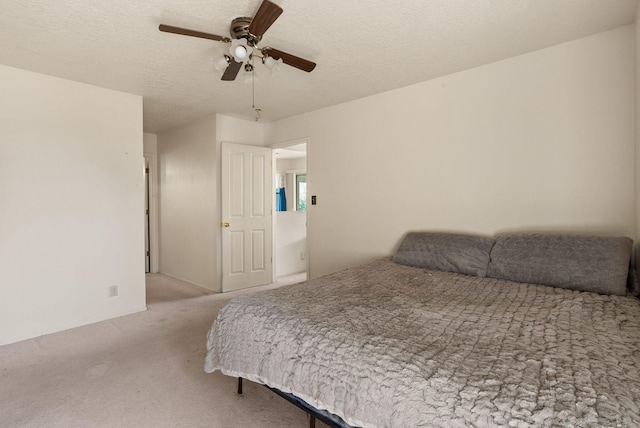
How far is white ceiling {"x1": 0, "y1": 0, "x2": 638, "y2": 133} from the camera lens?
1.90 metres

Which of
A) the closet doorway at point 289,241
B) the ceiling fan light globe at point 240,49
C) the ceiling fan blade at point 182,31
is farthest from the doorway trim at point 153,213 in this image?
the ceiling fan light globe at point 240,49

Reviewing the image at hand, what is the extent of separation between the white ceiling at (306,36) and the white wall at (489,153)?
20cm

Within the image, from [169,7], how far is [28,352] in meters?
2.81

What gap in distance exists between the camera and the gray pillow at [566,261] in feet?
6.14

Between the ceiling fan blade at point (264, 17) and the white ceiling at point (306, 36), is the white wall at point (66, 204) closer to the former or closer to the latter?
the white ceiling at point (306, 36)

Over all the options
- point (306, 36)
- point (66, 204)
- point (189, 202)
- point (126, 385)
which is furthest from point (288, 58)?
point (189, 202)

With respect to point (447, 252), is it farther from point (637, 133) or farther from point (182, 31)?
point (182, 31)

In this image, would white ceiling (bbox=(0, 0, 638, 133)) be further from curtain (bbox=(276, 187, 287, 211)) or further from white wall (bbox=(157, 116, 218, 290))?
curtain (bbox=(276, 187, 287, 211))

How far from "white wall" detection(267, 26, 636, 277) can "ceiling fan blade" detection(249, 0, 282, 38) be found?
185 centimetres

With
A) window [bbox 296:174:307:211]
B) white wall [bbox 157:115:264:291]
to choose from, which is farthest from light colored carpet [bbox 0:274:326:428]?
window [bbox 296:174:307:211]

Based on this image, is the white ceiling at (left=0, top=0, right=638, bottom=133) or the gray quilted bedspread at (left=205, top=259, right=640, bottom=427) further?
the white ceiling at (left=0, top=0, right=638, bottom=133)

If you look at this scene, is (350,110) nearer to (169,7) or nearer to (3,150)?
(169,7)

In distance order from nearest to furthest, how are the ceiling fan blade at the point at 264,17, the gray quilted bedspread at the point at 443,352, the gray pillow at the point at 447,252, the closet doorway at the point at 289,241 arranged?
the gray quilted bedspread at the point at 443,352 < the ceiling fan blade at the point at 264,17 < the gray pillow at the point at 447,252 < the closet doorway at the point at 289,241

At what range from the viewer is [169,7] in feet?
6.19
